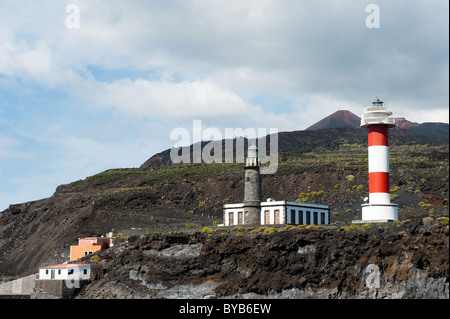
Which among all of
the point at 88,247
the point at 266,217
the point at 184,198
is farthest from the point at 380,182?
the point at 184,198

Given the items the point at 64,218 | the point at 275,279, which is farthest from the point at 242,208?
the point at 64,218

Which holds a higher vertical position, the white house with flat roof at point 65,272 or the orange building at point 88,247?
the orange building at point 88,247

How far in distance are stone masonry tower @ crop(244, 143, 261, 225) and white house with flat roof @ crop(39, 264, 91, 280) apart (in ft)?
48.3

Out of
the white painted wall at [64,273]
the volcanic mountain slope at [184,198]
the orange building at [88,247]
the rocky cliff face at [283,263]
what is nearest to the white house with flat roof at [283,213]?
the rocky cliff face at [283,263]

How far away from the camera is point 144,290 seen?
174 feet

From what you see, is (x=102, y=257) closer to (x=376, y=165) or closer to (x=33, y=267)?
(x=33, y=267)

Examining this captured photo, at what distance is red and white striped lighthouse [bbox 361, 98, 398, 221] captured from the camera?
49.5 metres

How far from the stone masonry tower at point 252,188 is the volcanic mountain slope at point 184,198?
5790 mm

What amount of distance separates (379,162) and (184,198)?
44.8 meters

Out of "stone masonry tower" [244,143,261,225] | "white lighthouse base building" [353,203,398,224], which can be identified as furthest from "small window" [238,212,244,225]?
"white lighthouse base building" [353,203,398,224]

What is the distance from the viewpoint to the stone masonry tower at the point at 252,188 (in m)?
56.5

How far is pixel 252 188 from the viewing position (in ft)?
188

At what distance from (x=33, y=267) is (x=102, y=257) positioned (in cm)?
1896

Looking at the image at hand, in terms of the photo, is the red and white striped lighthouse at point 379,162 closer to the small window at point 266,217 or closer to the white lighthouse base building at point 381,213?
the white lighthouse base building at point 381,213
